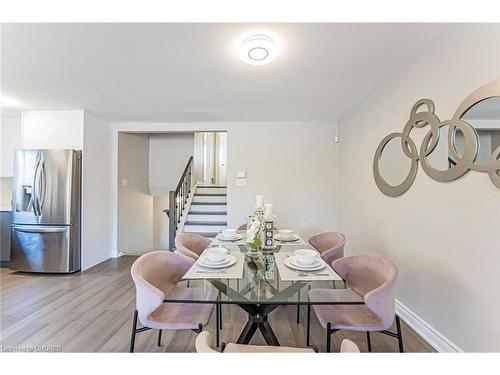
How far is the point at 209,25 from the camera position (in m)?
1.76

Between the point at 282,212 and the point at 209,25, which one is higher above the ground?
the point at 209,25

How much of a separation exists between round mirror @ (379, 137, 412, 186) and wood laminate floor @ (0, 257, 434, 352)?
4.60 feet

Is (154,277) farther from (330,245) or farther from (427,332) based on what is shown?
(427,332)

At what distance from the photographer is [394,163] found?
2598mm

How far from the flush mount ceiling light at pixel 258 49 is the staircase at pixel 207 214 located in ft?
11.5

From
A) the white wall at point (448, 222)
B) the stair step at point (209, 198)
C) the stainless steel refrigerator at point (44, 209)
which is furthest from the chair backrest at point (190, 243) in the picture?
the stair step at point (209, 198)

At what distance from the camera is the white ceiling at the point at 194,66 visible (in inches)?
71.9

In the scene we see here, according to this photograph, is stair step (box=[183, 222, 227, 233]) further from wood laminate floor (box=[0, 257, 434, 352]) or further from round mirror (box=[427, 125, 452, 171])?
round mirror (box=[427, 125, 452, 171])

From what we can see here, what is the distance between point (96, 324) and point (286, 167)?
3392 millimetres

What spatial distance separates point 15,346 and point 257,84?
321 centimetres

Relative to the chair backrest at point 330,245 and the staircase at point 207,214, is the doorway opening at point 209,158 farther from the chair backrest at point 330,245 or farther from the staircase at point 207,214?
the chair backrest at point 330,245

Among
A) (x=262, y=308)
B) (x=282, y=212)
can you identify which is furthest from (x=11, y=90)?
(x=282, y=212)

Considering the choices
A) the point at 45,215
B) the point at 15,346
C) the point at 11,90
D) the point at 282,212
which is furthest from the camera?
the point at 282,212

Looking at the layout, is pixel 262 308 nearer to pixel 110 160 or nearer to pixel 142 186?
pixel 110 160
